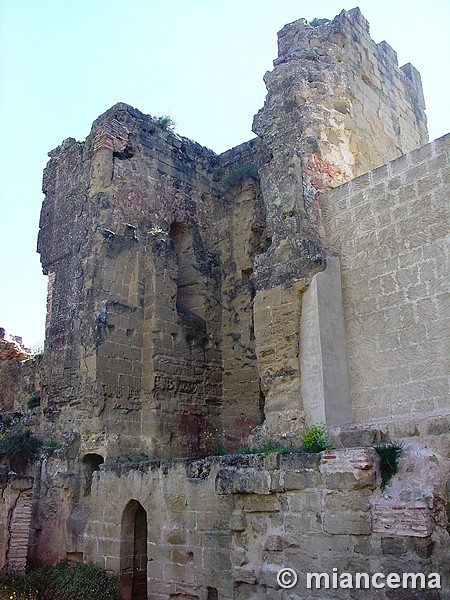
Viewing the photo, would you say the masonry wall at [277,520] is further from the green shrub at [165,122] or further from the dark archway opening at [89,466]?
the green shrub at [165,122]

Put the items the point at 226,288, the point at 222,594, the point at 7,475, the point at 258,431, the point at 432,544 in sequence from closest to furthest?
the point at 432,544
the point at 222,594
the point at 258,431
the point at 7,475
the point at 226,288

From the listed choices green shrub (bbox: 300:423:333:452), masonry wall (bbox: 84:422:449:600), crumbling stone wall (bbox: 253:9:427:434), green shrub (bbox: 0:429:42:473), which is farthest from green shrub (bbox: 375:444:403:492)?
green shrub (bbox: 0:429:42:473)

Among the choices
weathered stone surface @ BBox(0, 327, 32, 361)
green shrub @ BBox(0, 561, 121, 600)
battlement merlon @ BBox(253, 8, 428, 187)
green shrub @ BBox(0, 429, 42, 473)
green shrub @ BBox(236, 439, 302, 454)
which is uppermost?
battlement merlon @ BBox(253, 8, 428, 187)

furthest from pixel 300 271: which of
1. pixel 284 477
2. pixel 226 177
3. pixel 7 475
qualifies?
pixel 226 177

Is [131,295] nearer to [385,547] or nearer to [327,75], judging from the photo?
[327,75]

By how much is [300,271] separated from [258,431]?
6.48 ft

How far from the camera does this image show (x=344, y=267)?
23.8 feet

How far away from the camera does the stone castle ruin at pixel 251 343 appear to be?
5527 millimetres

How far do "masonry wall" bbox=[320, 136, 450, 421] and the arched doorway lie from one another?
136 inches

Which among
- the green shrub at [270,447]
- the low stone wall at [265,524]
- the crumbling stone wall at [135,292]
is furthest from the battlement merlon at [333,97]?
the low stone wall at [265,524]

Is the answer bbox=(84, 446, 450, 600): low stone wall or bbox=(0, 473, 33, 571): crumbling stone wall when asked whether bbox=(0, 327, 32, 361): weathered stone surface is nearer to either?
bbox=(0, 473, 33, 571): crumbling stone wall

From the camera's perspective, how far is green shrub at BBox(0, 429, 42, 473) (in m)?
9.80

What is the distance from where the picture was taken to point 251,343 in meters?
11.2

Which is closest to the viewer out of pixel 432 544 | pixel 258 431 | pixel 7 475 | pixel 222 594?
pixel 432 544
